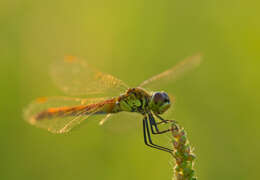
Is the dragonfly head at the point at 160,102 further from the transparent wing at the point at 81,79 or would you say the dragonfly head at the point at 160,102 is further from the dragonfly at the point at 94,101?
the transparent wing at the point at 81,79

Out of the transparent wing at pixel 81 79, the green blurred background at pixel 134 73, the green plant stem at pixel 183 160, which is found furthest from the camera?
the green blurred background at pixel 134 73

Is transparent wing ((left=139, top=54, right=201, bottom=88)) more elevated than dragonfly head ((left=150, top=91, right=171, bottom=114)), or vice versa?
transparent wing ((left=139, top=54, right=201, bottom=88))

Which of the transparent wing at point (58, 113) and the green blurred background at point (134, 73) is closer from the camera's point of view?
the transparent wing at point (58, 113)

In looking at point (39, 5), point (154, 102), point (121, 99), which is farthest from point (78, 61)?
point (39, 5)

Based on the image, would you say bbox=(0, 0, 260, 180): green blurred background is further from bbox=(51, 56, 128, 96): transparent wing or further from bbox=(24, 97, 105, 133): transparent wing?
bbox=(24, 97, 105, 133): transparent wing

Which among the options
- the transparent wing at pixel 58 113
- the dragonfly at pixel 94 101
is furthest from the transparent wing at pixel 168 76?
the transparent wing at pixel 58 113

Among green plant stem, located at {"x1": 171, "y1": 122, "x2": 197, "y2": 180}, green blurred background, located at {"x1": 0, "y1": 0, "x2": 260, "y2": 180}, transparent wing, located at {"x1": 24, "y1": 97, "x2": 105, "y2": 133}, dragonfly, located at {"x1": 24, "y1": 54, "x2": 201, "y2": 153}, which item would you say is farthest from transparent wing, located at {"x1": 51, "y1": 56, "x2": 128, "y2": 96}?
green plant stem, located at {"x1": 171, "y1": 122, "x2": 197, "y2": 180}

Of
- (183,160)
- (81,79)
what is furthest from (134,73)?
(183,160)

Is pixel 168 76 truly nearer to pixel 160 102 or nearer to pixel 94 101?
pixel 160 102
